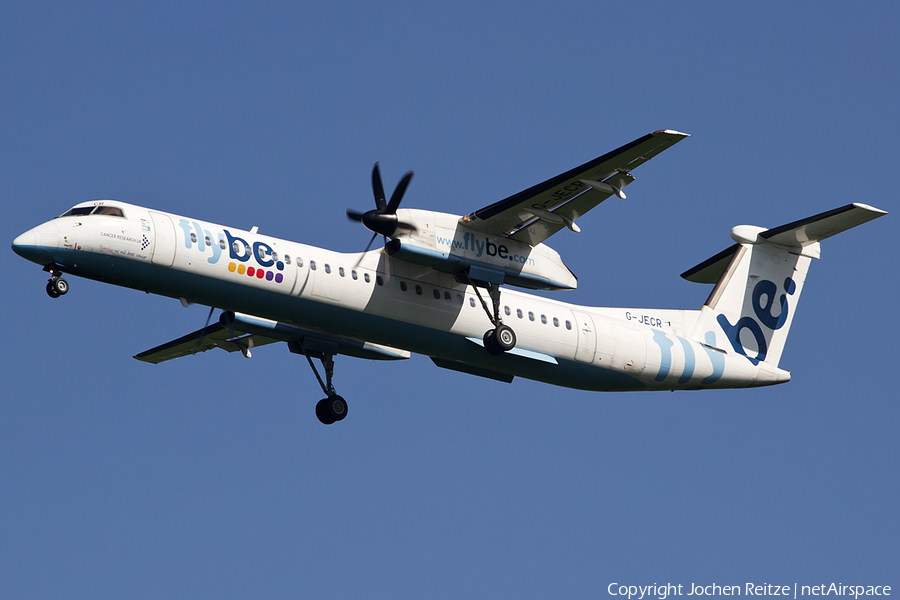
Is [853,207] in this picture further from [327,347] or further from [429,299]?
[327,347]

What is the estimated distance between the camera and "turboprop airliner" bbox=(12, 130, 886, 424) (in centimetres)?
1486

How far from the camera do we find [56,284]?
1412cm

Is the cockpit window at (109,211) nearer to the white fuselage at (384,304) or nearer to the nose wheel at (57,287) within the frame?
the white fuselage at (384,304)

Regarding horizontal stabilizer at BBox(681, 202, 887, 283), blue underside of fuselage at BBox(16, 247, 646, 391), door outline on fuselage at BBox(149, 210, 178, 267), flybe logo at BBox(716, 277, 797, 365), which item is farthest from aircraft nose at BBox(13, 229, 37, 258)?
horizontal stabilizer at BBox(681, 202, 887, 283)

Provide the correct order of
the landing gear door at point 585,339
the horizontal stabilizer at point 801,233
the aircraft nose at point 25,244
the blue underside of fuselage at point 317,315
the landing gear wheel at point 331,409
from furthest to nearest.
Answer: the landing gear wheel at point 331,409
the landing gear door at point 585,339
the horizontal stabilizer at point 801,233
the blue underside of fuselage at point 317,315
the aircraft nose at point 25,244

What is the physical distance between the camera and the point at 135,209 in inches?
591

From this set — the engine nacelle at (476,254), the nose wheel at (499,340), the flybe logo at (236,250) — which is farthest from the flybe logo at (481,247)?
the flybe logo at (236,250)

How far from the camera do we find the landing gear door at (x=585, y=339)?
18234mm

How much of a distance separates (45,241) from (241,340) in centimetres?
633

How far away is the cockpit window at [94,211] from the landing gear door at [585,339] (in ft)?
27.2

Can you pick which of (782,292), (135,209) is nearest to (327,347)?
(135,209)

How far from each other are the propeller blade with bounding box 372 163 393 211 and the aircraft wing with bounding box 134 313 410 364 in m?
2.99

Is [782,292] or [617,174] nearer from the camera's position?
[617,174]

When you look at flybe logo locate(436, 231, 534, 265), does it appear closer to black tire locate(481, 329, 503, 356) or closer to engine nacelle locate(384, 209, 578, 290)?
engine nacelle locate(384, 209, 578, 290)
